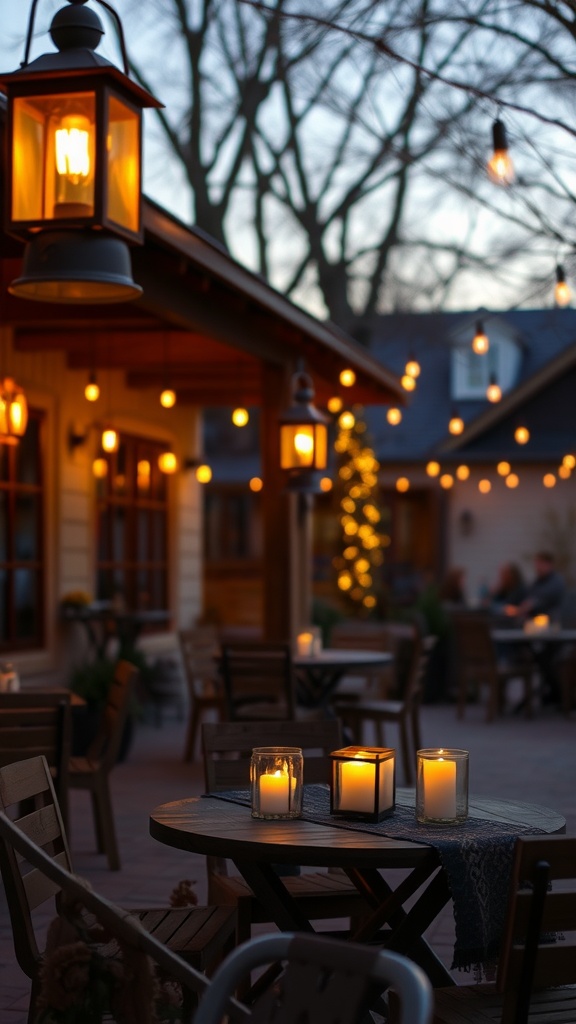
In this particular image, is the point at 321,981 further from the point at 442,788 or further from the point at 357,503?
the point at 357,503

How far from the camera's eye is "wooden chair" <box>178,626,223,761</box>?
35.0 feet

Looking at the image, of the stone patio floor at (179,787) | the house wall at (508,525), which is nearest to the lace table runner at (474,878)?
the stone patio floor at (179,787)

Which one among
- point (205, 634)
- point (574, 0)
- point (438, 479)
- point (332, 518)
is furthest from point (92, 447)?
point (332, 518)

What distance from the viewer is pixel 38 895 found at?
3.78 metres

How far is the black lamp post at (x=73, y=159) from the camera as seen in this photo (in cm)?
450

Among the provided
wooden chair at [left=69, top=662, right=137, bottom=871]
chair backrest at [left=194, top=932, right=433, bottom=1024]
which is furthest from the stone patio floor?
chair backrest at [left=194, top=932, right=433, bottom=1024]

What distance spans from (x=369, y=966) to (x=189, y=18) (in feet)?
54.3

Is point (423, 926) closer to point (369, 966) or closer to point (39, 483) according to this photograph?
point (369, 966)

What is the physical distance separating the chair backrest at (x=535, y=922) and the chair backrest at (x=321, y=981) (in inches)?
22.5

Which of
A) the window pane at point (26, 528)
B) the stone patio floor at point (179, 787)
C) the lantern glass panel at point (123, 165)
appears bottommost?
the stone patio floor at point (179, 787)

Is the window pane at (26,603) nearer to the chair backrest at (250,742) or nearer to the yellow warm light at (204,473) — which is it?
the yellow warm light at (204,473)

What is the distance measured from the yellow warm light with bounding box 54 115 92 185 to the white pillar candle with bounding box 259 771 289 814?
2012 millimetres

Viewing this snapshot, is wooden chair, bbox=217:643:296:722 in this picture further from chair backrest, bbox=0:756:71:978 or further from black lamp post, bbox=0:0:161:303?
chair backrest, bbox=0:756:71:978

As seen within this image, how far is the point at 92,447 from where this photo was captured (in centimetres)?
1250
